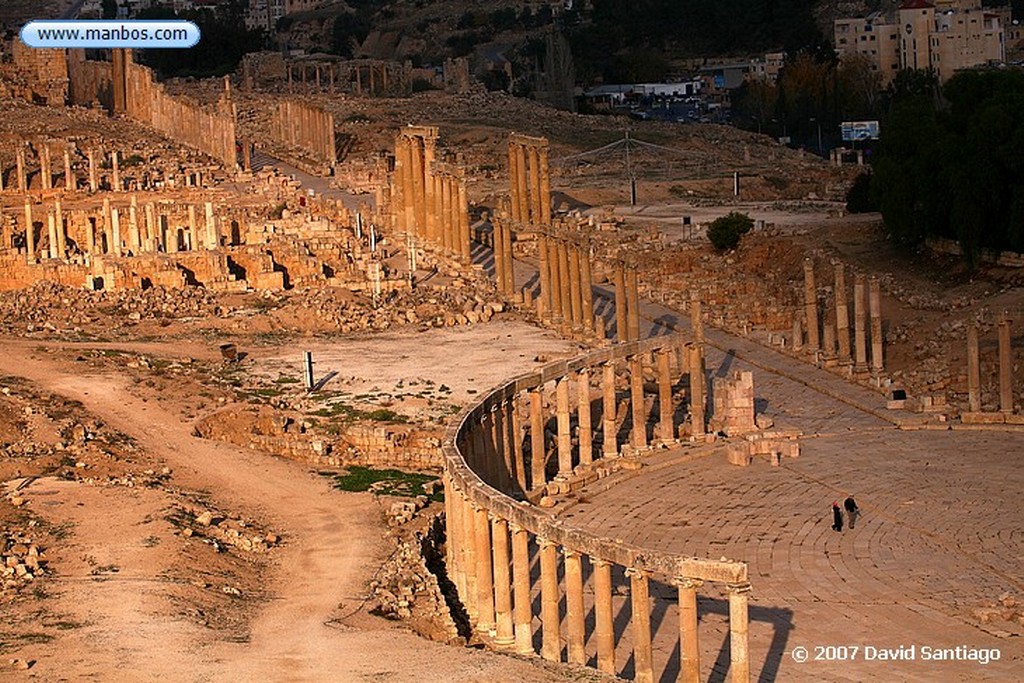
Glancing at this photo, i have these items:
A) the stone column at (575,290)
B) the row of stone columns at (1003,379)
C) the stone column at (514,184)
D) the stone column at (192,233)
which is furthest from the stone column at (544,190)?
the row of stone columns at (1003,379)

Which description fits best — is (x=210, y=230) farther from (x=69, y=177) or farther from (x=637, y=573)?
(x=637, y=573)

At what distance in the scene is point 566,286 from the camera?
50094 mm

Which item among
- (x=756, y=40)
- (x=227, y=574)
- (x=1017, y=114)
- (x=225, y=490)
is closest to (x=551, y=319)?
(x=1017, y=114)

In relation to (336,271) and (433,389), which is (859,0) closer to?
(336,271)

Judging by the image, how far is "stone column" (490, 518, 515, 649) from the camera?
2847cm

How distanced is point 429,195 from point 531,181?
257 inches

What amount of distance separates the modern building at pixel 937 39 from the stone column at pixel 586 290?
229 feet

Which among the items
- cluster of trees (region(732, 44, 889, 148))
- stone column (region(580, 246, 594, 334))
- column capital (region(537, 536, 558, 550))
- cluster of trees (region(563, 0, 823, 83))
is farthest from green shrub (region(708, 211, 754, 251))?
cluster of trees (region(563, 0, 823, 83))

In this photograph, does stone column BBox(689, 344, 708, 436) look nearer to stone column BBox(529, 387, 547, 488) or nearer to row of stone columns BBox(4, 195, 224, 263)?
stone column BBox(529, 387, 547, 488)

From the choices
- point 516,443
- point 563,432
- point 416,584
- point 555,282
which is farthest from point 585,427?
point 555,282

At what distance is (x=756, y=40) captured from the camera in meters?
152

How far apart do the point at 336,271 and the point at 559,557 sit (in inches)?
1102

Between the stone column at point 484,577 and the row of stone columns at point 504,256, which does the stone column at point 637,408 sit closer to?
the stone column at point 484,577

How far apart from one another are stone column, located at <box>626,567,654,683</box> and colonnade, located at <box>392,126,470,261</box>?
34389 millimetres
